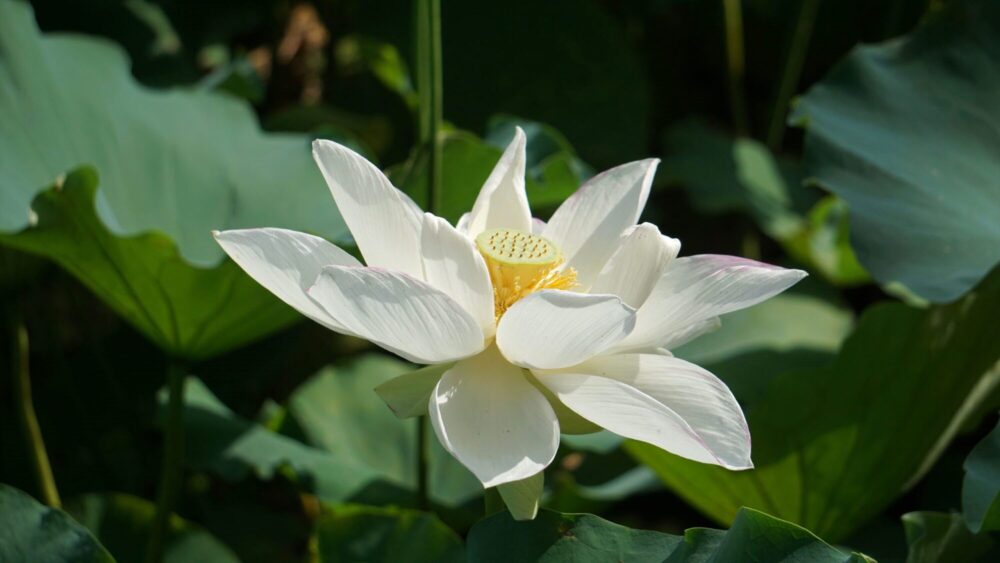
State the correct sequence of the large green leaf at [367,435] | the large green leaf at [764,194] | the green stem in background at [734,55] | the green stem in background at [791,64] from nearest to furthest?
the large green leaf at [367,435]
the large green leaf at [764,194]
the green stem in background at [791,64]
the green stem in background at [734,55]

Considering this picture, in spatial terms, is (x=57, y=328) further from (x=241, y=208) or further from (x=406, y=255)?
(x=406, y=255)

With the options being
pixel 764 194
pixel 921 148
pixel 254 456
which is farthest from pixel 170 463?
pixel 764 194

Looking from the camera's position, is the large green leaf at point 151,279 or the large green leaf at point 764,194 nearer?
the large green leaf at point 151,279

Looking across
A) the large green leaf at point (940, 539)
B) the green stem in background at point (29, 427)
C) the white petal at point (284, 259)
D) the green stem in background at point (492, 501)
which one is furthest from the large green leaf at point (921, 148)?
the green stem in background at point (29, 427)

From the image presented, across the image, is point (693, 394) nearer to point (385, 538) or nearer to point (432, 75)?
point (385, 538)

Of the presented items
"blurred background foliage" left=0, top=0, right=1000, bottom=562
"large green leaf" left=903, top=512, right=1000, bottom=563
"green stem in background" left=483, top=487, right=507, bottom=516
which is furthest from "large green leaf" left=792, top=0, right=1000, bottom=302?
"green stem in background" left=483, top=487, right=507, bottom=516

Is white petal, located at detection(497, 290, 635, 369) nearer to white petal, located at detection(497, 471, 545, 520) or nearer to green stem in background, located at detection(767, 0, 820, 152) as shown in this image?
white petal, located at detection(497, 471, 545, 520)

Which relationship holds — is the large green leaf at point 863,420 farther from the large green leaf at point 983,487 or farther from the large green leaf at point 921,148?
the large green leaf at point 983,487
